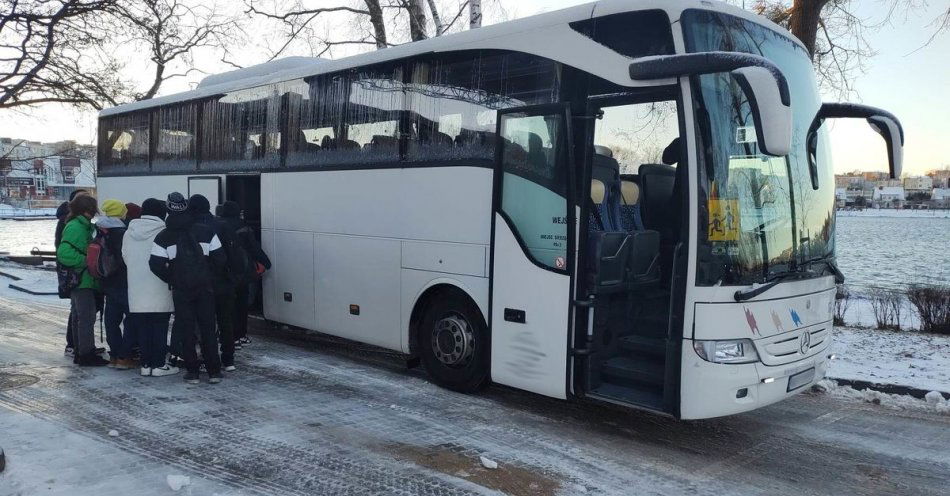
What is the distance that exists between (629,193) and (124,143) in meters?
9.83

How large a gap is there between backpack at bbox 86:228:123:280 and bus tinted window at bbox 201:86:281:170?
240 centimetres

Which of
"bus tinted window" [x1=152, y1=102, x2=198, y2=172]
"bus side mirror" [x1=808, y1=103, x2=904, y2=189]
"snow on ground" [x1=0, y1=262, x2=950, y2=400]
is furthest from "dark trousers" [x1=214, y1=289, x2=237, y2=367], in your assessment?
"snow on ground" [x1=0, y1=262, x2=950, y2=400]

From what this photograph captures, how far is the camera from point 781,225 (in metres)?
5.43

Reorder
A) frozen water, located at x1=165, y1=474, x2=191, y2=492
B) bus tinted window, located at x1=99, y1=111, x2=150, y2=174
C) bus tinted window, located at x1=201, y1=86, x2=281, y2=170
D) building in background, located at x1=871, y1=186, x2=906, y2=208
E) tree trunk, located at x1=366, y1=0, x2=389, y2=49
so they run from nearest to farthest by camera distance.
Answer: frozen water, located at x1=165, y1=474, x2=191, y2=492 < bus tinted window, located at x1=201, y1=86, x2=281, y2=170 < bus tinted window, located at x1=99, y1=111, x2=150, y2=174 < tree trunk, located at x1=366, y1=0, x2=389, y2=49 < building in background, located at x1=871, y1=186, x2=906, y2=208

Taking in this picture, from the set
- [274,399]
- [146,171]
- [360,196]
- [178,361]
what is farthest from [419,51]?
[146,171]

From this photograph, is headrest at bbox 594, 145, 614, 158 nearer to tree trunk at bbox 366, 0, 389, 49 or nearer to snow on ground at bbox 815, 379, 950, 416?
snow on ground at bbox 815, 379, 950, 416

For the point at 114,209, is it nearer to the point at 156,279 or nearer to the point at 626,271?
the point at 156,279

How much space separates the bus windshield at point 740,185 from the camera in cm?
513

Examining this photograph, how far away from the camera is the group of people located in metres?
7.03

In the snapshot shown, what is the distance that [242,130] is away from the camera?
9.70 metres

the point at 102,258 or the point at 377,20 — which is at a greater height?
the point at 377,20

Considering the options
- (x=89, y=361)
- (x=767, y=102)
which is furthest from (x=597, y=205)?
(x=89, y=361)

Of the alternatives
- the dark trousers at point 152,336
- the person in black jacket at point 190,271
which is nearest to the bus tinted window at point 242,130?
the person in black jacket at point 190,271

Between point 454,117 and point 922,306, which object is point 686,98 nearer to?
point 454,117
